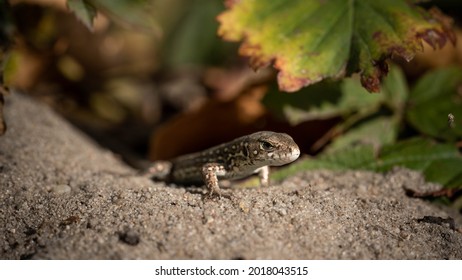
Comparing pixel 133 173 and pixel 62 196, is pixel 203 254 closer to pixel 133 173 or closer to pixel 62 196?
pixel 62 196

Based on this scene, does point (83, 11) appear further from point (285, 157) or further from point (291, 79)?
point (285, 157)

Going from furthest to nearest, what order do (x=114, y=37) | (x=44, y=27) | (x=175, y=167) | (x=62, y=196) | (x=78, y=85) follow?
(x=114, y=37) < (x=78, y=85) < (x=44, y=27) < (x=175, y=167) < (x=62, y=196)

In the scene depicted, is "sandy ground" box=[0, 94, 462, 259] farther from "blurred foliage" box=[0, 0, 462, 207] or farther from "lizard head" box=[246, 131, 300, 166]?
"blurred foliage" box=[0, 0, 462, 207]

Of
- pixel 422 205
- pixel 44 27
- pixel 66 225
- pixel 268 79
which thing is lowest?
pixel 422 205

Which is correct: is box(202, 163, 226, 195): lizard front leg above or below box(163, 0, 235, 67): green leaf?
below

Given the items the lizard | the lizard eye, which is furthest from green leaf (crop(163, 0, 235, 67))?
the lizard eye
